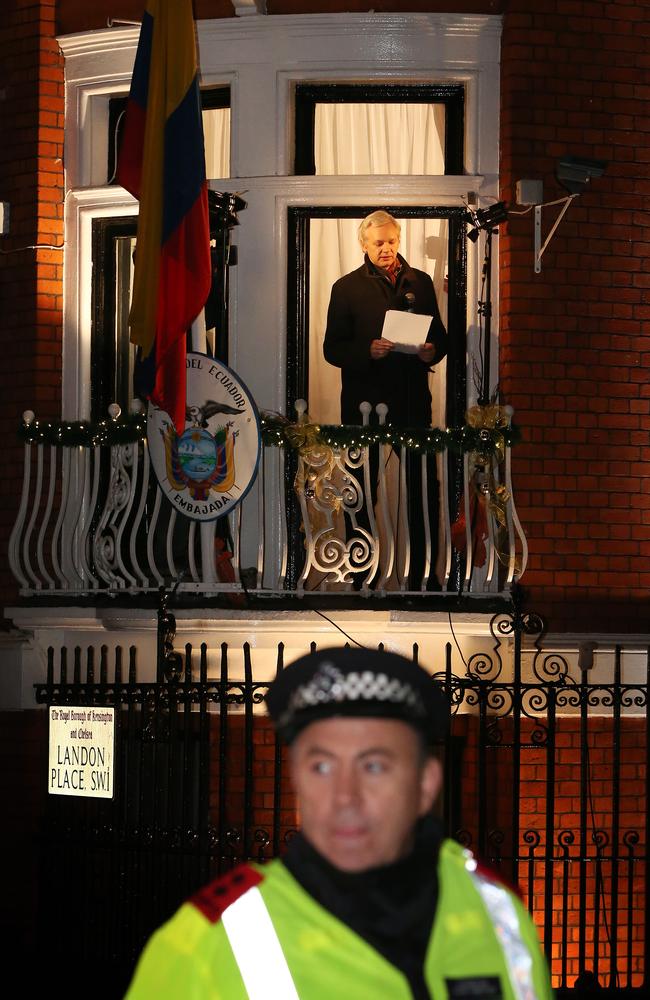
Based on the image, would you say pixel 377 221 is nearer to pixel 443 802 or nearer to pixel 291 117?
pixel 291 117

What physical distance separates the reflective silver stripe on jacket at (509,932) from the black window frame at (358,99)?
834 cm

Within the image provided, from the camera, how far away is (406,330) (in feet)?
34.3

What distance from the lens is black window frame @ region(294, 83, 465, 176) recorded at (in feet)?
35.1

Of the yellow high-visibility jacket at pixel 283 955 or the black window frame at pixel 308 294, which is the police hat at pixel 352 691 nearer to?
the yellow high-visibility jacket at pixel 283 955

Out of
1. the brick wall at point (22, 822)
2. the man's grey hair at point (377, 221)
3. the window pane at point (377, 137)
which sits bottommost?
the brick wall at point (22, 822)

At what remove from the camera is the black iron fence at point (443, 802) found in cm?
859

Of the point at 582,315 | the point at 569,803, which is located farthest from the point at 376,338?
the point at 569,803

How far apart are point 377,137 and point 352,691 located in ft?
27.8

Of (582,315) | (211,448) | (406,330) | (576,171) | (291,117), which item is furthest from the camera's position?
(291,117)

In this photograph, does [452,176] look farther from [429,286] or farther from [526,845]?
[526,845]

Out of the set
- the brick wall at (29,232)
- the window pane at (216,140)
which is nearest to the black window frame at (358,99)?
the window pane at (216,140)

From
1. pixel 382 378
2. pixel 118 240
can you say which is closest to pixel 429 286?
pixel 382 378

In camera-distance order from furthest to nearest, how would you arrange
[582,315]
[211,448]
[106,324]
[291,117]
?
[106,324] → [291,117] → [582,315] → [211,448]

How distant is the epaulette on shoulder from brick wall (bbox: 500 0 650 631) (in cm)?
738
